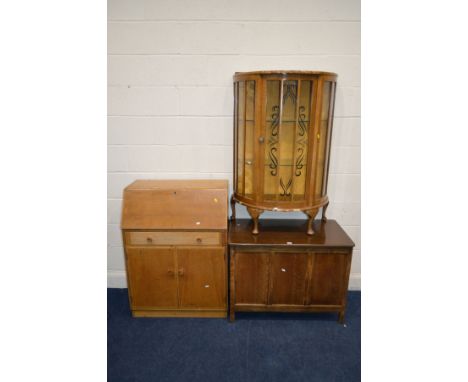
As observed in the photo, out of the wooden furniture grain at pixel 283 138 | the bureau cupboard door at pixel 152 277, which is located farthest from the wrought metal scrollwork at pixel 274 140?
the bureau cupboard door at pixel 152 277

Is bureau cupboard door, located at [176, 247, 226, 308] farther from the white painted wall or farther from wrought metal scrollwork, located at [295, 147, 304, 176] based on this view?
wrought metal scrollwork, located at [295, 147, 304, 176]

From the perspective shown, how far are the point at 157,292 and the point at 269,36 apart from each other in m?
2.14

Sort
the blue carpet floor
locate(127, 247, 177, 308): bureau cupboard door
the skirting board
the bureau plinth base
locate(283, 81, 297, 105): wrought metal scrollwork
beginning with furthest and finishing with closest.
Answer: the skirting board → the bureau plinth base → locate(127, 247, 177, 308): bureau cupboard door → locate(283, 81, 297, 105): wrought metal scrollwork → the blue carpet floor

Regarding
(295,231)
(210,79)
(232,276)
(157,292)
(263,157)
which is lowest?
(157,292)

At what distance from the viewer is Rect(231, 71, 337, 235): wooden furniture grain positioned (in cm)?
203

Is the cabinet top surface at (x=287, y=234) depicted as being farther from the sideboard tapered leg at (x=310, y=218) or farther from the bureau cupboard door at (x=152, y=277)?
the bureau cupboard door at (x=152, y=277)

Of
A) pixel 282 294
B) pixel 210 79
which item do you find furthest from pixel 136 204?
pixel 282 294

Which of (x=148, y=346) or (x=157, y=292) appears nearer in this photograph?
(x=148, y=346)

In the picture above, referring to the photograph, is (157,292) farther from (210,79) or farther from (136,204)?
(210,79)

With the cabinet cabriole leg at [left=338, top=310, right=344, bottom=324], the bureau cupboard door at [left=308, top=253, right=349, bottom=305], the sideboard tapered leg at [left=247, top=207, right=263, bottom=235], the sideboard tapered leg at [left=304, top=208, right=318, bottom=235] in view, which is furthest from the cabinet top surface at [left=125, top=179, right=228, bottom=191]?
the cabinet cabriole leg at [left=338, top=310, right=344, bottom=324]

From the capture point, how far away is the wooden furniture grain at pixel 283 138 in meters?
2.03

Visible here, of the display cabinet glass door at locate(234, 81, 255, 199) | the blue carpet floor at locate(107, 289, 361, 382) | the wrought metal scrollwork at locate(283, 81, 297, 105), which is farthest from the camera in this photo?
the display cabinet glass door at locate(234, 81, 255, 199)

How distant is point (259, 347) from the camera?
2.12 m

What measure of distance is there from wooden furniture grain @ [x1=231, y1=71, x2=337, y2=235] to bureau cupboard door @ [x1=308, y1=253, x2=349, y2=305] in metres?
→ 0.26
